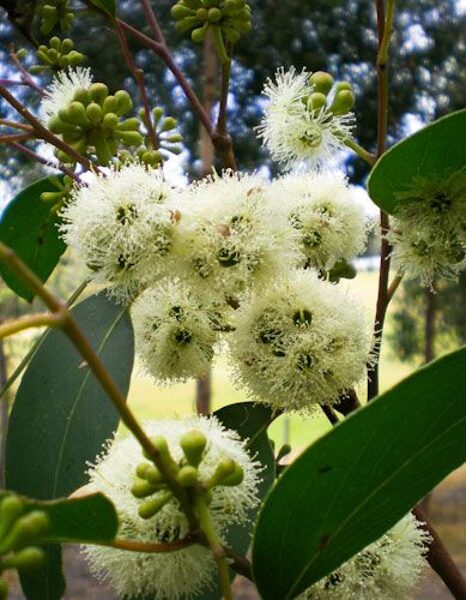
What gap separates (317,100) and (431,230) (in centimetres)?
17

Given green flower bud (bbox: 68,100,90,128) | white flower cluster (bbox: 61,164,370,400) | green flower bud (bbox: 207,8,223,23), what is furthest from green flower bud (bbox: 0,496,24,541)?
green flower bud (bbox: 207,8,223,23)

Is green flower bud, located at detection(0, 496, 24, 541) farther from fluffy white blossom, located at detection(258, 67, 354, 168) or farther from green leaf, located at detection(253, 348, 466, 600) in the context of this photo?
fluffy white blossom, located at detection(258, 67, 354, 168)

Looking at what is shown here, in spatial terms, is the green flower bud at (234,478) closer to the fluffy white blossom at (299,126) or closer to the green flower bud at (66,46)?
the fluffy white blossom at (299,126)

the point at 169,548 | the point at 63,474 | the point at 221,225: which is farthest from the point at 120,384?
the point at 169,548

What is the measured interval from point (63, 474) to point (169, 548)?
0.27 metres

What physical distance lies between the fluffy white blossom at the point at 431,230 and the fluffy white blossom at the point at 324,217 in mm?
77

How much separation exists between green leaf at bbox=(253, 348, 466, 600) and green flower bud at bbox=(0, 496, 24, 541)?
173mm

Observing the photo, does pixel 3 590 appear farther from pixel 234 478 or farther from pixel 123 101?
pixel 123 101

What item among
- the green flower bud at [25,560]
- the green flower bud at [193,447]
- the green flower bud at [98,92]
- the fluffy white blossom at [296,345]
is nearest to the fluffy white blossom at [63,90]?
the green flower bud at [98,92]

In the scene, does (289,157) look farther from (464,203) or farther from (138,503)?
(138,503)

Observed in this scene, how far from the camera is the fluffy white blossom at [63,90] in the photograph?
79 cm

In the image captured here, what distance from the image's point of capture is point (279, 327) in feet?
2.21

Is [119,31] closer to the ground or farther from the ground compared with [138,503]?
farther from the ground

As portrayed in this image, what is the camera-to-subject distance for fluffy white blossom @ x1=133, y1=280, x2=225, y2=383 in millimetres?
708
